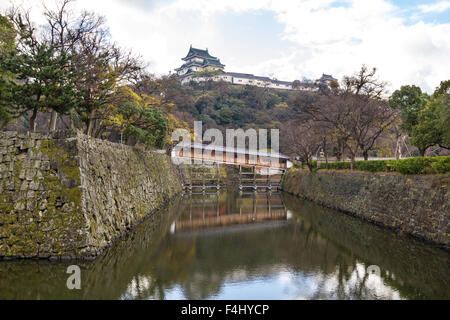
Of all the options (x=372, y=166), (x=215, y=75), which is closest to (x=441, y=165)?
(x=372, y=166)

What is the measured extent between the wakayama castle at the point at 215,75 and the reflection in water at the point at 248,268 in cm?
6083

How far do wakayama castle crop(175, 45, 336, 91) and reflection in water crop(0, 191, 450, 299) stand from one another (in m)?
60.8

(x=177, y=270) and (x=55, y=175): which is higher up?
(x=55, y=175)

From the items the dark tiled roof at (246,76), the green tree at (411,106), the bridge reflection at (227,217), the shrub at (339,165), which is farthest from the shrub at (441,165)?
the dark tiled roof at (246,76)

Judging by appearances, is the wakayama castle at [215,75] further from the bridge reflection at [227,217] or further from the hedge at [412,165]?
the hedge at [412,165]

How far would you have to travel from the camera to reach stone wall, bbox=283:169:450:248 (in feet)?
33.4

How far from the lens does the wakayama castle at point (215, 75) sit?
71375 mm

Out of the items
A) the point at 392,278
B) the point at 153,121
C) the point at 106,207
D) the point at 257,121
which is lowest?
the point at 392,278

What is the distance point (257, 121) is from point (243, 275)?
4840 cm

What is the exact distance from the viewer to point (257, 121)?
2170 inches

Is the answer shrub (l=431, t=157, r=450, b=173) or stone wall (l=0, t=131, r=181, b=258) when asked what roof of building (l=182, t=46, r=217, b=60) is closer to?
stone wall (l=0, t=131, r=181, b=258)

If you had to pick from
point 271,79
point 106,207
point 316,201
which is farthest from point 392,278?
point 271,79
